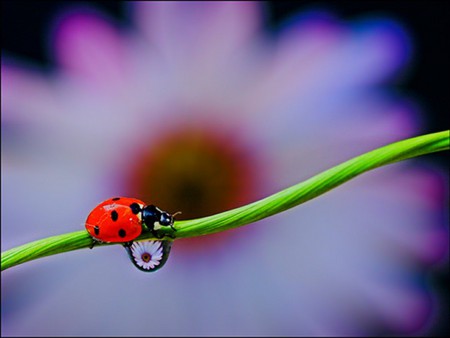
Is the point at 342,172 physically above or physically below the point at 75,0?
below

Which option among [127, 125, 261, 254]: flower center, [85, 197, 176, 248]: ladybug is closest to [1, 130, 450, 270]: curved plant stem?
[85, 197, 176, 248]: ladybug

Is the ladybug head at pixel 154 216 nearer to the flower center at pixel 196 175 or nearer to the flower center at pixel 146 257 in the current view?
the flower center at pixel 146 257

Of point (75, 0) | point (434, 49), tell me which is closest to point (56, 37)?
point (75, 0)

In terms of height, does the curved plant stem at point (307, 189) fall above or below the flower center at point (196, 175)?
below

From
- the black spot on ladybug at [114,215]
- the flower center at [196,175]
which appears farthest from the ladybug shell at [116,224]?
the flower center at [196,175]

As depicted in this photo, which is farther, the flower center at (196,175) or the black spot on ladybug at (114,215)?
the flower center at (196,175)

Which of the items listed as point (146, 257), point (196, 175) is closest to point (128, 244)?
point (146, 257)

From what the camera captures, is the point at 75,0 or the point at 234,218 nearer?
the point at 234,218

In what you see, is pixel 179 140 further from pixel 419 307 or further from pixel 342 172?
pixel 342 172

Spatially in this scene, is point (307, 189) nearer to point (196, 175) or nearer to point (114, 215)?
point (114, 215)
